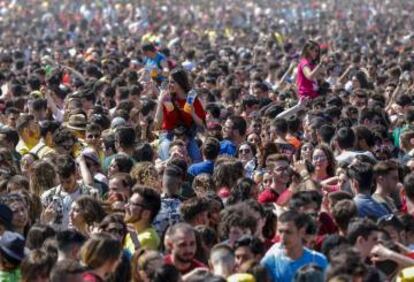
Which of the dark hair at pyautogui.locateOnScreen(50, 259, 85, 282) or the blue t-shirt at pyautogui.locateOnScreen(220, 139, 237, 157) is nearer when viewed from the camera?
the dark hair at pyautogui.locateOnScreen(50, 259, 85, 282)

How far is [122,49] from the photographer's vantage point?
3416cm

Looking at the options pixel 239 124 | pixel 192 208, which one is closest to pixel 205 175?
pixel 192 208

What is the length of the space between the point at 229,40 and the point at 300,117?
26.2m

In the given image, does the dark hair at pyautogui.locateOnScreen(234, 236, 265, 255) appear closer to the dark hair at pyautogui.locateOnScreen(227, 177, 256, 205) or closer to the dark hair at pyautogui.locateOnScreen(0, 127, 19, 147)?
the dark hair at pyautogui.locateOnScreen(227, 177, 256, 205)

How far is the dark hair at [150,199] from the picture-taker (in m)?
10.7

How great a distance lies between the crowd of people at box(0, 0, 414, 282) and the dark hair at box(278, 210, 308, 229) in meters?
0.02

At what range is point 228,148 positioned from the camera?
14914 mm

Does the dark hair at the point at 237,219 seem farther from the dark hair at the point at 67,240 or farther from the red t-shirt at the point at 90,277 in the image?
the red t-shirt at the point at 90,277

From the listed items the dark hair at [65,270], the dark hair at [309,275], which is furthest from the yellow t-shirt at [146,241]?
the dark hair at [309,275]

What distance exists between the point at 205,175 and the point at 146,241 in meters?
2.20

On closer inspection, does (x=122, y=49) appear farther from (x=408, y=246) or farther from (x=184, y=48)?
(x=408, y=246)

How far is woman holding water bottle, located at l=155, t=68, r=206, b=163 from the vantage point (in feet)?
51.6

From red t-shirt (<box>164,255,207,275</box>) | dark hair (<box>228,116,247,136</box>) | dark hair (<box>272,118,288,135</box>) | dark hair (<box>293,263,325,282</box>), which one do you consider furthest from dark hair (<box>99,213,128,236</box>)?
dark hair (<box>228,116,247,136</box>)

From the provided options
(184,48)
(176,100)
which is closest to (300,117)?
(176,100)
